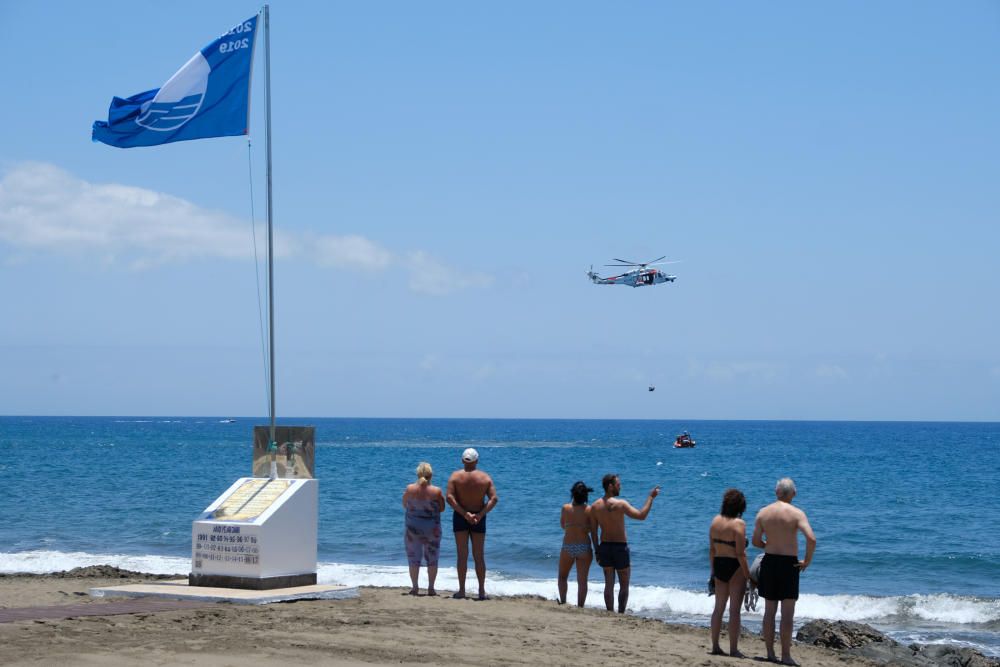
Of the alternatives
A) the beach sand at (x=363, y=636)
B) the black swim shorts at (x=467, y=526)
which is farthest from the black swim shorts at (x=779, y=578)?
the black swim shorts at (x=467, y=526)

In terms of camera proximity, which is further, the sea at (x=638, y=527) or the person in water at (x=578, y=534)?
the sea at (x=638, y=527)

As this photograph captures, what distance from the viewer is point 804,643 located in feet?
42.3

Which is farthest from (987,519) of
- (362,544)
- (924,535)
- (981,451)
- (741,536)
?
(981,451)

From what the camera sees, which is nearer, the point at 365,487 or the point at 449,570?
the point at 449,570

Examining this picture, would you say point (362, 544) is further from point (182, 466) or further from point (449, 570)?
point (182, 466)

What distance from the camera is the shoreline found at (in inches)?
327

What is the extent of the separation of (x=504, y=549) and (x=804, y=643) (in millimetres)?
11855

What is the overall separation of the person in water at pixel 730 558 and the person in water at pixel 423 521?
3257 mm

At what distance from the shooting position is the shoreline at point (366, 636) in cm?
831

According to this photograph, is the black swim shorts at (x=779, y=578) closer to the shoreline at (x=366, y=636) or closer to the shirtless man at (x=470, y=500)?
the shoreline at (x=366, y=636)

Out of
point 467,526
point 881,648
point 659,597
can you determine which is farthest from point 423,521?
point 659,597

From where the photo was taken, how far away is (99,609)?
1028 cm

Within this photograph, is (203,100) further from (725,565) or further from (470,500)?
(725,565)

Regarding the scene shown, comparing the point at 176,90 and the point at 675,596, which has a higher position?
the point at 176,90
